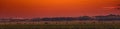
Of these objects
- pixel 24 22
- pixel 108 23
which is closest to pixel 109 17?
pixel 108 23

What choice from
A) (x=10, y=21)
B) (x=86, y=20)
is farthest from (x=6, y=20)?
(x=86, y=20)

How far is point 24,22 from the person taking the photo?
11016 mm

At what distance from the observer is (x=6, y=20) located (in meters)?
11.2

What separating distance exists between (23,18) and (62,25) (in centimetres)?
112

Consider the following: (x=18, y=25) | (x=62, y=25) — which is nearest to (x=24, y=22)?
(x=18, y=25)

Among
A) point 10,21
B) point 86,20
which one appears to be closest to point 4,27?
point 10,21

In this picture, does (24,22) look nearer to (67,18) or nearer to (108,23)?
(67,18)

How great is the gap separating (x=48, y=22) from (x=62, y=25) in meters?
0.37

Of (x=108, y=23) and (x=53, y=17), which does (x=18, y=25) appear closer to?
(x=53, y=17)

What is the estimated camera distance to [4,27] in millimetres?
10977

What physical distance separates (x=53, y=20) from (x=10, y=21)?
110cm

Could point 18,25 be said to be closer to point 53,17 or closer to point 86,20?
point 53,17

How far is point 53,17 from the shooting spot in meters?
11.3

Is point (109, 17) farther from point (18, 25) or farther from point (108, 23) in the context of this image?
point (18, 25)
